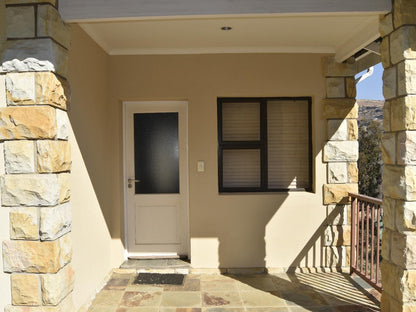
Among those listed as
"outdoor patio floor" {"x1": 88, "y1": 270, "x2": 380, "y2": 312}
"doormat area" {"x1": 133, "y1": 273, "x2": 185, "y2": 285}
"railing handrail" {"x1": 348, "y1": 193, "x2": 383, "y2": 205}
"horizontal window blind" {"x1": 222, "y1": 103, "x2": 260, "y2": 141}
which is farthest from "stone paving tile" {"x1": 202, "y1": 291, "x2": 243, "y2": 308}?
"horizontal window blind" {"x1": 222, "y1": 103, "x2": 260, "y2": 141}

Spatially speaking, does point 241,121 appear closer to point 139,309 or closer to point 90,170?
point 90,170

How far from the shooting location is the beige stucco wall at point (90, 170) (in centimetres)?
280

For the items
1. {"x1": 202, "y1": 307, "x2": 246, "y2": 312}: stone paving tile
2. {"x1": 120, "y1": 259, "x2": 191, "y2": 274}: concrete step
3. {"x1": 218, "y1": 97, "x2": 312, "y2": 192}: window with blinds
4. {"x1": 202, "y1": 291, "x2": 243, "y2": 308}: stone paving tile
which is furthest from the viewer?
{"x1": 218, "y1": 97, "x2": 312, "y2": 192}: window with blinds

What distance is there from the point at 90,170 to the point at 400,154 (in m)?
2.64

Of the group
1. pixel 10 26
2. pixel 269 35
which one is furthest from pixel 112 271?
pixel 269 35

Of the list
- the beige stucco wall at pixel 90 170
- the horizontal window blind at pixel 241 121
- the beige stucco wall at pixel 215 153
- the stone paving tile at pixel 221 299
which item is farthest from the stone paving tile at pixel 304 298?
the beige stucco wall at pixel 90 170

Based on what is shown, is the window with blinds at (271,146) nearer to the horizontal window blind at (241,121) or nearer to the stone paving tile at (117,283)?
the horizontal window blind at (241,121)

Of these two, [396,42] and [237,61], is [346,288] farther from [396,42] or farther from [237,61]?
[237,61]

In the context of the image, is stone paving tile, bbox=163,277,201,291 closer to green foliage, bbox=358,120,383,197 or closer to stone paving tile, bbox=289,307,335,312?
stone paving tile, bbox=289,307,335,312

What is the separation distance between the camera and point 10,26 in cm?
219

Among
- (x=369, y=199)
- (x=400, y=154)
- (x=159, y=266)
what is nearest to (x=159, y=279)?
(x=159, y=266)

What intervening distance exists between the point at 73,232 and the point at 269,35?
2.65 meters

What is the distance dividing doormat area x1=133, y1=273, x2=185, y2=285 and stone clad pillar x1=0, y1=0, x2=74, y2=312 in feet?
4.56

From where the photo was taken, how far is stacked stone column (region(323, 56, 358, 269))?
3.74 meters
